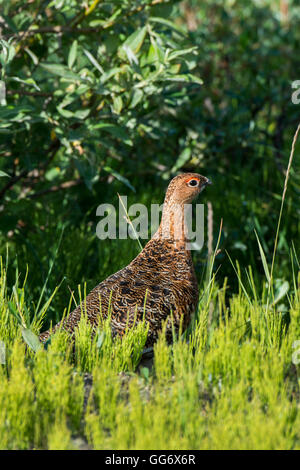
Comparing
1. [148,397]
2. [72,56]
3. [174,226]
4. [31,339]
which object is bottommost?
[148,397]

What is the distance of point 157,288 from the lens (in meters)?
3.57

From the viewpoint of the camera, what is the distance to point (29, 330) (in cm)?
313

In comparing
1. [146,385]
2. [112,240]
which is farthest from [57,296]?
[146,385]

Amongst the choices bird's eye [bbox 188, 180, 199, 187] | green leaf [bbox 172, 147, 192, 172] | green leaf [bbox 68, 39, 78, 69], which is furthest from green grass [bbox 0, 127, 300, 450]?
green leaf [bbox 172, 147, 192, 172]

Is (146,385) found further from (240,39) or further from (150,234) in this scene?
(240,39)

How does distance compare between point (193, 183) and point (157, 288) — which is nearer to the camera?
point (157, 288)

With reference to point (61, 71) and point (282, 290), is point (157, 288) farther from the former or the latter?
point (61, 71)

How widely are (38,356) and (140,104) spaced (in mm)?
2480

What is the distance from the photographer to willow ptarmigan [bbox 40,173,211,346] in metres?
3.42

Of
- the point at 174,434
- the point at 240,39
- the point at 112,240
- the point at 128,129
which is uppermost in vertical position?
the point at 240,39

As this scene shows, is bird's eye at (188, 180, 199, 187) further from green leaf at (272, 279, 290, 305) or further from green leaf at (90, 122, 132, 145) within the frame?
green leaf at (272, 279, 290, 305)

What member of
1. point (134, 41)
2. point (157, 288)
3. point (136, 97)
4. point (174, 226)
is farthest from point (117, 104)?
point (157, 288)

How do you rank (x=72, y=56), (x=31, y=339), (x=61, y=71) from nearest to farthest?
(x=31, y=339), (x=61, y=71), (x=72, y=56)

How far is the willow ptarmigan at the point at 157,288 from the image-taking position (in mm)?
3418
